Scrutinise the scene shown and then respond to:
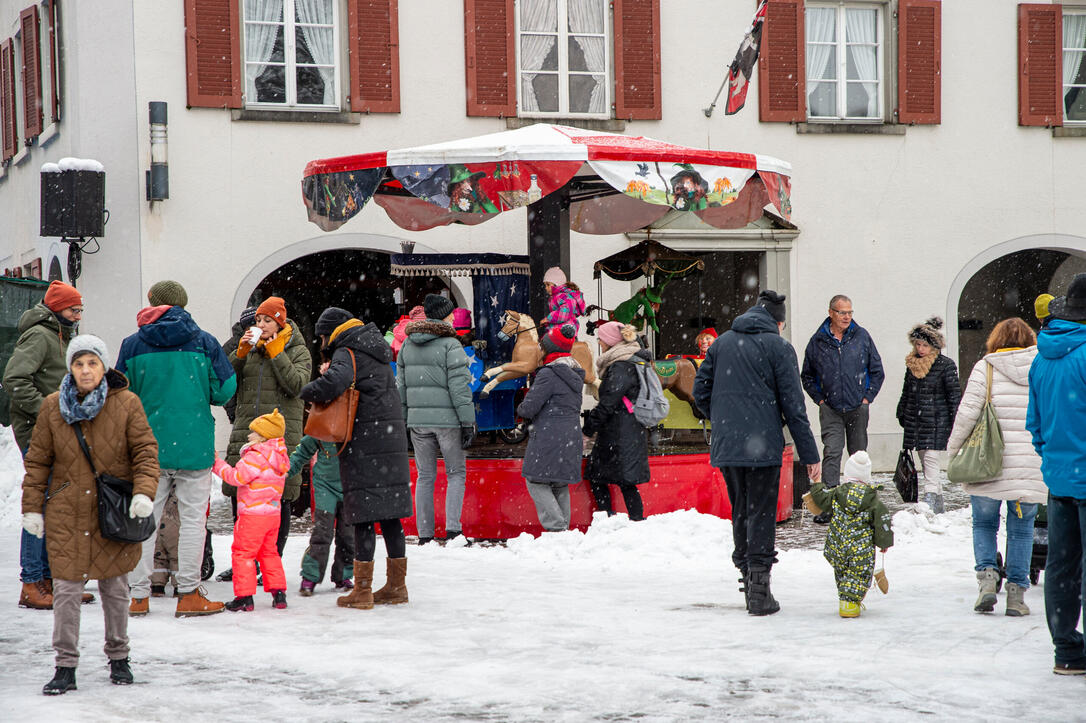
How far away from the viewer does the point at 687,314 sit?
1997 cm

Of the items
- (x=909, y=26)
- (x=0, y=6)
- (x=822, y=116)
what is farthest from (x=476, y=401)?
(x=0, y=6)

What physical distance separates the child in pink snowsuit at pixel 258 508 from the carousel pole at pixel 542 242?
3764 mm

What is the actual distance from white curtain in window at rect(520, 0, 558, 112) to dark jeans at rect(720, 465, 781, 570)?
8.81 m

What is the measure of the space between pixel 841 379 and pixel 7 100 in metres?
11.8

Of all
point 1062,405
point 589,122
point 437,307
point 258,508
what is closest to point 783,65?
point 589,122

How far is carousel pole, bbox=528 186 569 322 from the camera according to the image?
10.9 m

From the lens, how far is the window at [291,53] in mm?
14727

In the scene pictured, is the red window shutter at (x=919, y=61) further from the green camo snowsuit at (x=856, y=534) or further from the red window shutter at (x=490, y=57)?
the green camo snowsuit at (x=856, y=534)

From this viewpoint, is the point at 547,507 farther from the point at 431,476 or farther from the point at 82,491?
the point at 82,491

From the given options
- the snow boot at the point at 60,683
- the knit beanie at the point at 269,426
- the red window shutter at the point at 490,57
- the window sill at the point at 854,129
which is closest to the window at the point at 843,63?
the window sill at the point at 854,129

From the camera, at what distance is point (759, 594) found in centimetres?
717

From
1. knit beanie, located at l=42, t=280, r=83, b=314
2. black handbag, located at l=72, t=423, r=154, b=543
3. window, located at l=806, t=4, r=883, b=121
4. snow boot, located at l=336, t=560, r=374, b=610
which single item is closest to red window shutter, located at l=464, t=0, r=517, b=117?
window, located at l=806, t=4, r=883, b=121

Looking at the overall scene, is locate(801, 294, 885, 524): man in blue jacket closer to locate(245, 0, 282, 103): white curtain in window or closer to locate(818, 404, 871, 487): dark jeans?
locate(818, 404, 871, 487): dark jeans

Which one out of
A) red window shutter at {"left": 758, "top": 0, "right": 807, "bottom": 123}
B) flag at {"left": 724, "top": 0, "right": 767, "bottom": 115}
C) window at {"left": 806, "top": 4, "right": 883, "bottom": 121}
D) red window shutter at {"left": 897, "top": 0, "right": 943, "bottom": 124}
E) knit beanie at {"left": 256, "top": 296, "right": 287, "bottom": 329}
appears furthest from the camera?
window at {"left": 806, "top": 4, "right": 883, "bottom": 121}
